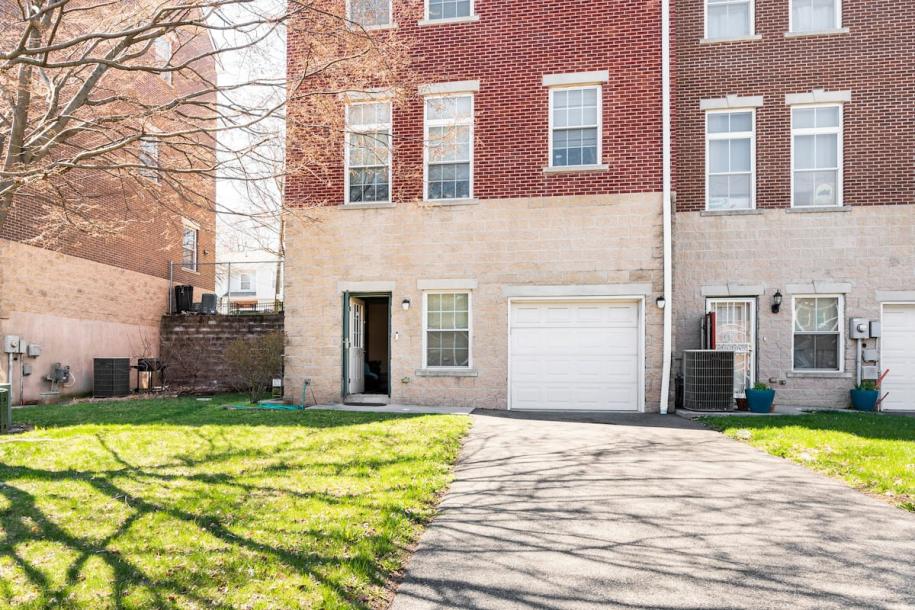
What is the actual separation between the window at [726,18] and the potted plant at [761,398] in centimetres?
742

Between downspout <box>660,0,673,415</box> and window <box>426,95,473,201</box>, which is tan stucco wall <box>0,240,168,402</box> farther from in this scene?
downspout <box>660,0,673,415</box>

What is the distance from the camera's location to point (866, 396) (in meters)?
11.5

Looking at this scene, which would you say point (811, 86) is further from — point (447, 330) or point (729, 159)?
point (447, 330)

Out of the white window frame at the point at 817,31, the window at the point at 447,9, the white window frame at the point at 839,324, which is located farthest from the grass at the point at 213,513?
the white window frame at the point at 817,31

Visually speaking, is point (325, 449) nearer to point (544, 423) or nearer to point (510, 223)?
point (544, 423)

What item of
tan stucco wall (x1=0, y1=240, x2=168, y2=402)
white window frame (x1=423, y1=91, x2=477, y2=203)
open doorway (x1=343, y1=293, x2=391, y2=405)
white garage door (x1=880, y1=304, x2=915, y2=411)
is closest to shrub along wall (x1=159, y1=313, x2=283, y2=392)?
tan stucco wall (x1=0, y1=240, x2=168, y2=402)

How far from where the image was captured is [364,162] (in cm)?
1220

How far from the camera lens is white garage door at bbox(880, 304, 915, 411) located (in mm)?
11906

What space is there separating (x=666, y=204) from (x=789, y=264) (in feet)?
10.5

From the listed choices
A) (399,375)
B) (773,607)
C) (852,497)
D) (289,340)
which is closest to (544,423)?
(399,375)

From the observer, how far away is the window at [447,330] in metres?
11.7

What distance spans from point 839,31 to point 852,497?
35.2 ft

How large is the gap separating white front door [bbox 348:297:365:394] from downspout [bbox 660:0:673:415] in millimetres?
6170

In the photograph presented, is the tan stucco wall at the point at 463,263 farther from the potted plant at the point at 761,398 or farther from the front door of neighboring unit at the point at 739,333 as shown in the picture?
the front door of neighboring unit at the point at 739,333
